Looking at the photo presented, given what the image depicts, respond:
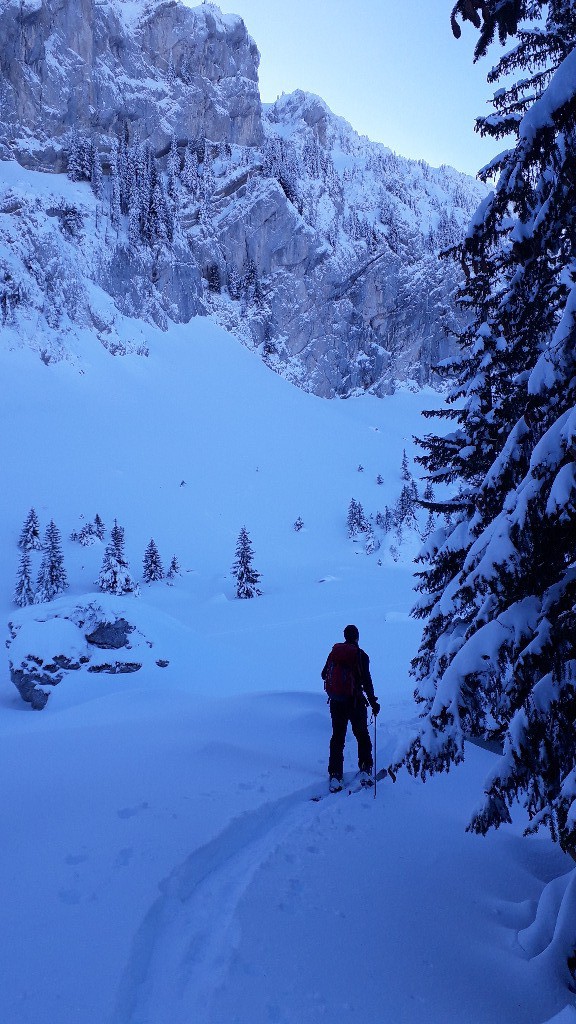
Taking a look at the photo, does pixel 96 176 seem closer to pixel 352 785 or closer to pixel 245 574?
pixel 245 574

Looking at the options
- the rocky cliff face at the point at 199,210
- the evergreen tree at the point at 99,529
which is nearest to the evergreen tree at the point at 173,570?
the evergreen tree at the point at 99,529

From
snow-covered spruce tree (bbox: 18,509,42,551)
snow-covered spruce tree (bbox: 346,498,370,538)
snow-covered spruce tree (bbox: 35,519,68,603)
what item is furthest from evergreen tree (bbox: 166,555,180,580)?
snow-covered spruce tree (bbox: 346,498,370,538)

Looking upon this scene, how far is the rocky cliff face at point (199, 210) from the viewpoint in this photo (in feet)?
243

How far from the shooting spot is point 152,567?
3706 cm

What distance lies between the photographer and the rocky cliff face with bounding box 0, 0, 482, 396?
7394cm

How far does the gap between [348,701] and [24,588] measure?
30.8m

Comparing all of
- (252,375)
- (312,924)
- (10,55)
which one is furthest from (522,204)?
(10,55)

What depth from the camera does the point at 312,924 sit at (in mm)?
3873

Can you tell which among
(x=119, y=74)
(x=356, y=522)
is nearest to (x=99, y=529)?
(x=356, y=522)

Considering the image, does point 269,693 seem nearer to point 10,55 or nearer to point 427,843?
point 427,843

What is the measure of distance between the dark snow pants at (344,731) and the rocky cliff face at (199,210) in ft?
217

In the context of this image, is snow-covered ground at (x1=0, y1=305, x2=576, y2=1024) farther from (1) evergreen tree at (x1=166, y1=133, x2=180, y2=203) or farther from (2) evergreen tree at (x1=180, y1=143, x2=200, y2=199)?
(2) evergreen tree at (x1=180, y1=143, x2=200, y2=199)

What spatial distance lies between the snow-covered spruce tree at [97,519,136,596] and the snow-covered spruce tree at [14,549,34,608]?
4137 mm

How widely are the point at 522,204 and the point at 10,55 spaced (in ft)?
396
